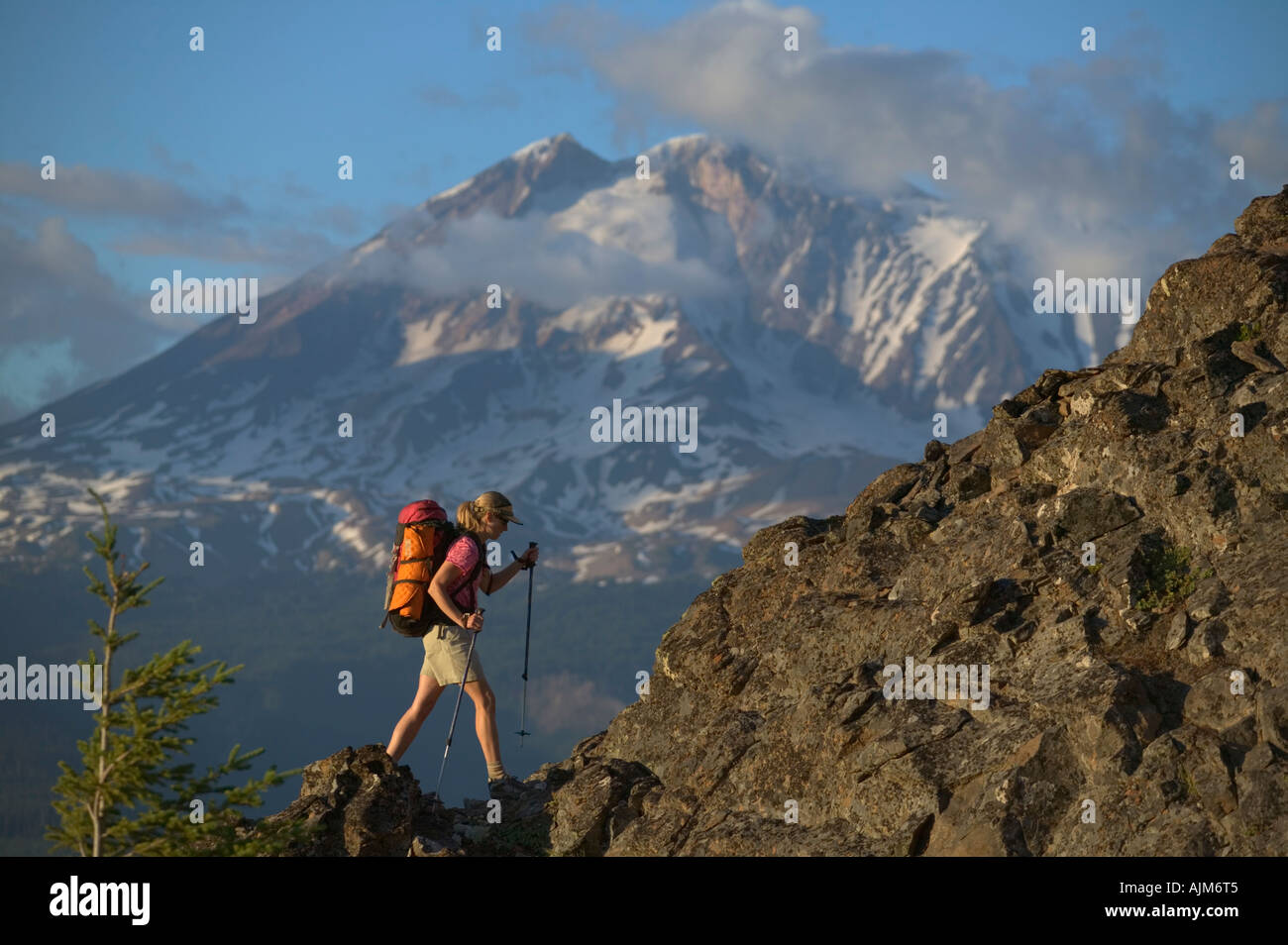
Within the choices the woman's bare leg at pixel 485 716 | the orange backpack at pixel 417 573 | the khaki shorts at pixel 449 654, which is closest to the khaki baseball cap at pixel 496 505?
the orange backpack at pixel 417 573

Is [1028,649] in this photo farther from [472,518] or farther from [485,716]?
[472,518]

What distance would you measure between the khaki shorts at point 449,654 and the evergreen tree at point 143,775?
11.8 ft

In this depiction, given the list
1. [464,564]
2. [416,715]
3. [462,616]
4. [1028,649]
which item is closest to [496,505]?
[464,564]

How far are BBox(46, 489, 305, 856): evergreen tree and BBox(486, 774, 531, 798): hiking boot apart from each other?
532 cm

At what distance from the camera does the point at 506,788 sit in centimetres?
2005

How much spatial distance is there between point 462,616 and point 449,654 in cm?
75

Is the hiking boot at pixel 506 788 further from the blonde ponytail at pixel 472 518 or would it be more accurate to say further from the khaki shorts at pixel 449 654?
the blonde ponytail at pixel 472 518

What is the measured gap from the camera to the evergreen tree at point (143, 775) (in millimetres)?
14086

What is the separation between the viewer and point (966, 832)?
14984 mm

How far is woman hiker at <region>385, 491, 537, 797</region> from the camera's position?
690 inches

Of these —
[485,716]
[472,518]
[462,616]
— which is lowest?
[485,716]

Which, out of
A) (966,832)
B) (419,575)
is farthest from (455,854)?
(966,832)
